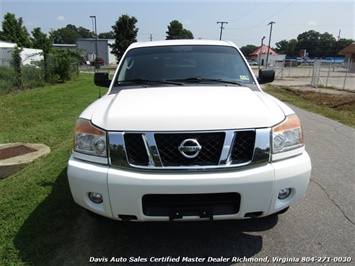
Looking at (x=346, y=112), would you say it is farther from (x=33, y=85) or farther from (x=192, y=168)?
(x=33, y=85)

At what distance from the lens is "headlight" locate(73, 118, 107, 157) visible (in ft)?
7.11

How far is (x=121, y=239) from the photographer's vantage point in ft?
8.52

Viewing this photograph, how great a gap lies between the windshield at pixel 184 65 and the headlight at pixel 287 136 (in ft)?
3.47

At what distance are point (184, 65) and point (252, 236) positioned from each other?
6.79ft

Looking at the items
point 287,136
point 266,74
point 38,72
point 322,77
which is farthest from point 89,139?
point 322,77

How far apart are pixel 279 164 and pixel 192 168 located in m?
0.67

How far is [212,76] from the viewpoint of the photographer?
3.36 metres

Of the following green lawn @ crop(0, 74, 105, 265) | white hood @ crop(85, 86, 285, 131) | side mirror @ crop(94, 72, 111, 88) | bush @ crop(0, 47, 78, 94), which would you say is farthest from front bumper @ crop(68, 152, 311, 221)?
bush @ crop(0, 47, 78, 94)

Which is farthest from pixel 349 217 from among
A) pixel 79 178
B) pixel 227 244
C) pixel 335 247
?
pixel 79 178

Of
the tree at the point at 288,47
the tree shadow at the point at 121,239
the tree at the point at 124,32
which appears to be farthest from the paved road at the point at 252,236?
the tree at the point at 288,47

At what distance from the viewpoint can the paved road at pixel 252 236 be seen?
2418 mm

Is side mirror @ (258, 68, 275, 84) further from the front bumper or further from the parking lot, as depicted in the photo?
the parking lot

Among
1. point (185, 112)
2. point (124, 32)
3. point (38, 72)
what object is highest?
point (124, 32)

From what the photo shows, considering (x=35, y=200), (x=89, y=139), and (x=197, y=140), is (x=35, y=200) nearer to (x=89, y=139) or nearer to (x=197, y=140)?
(x=89, y=139)
